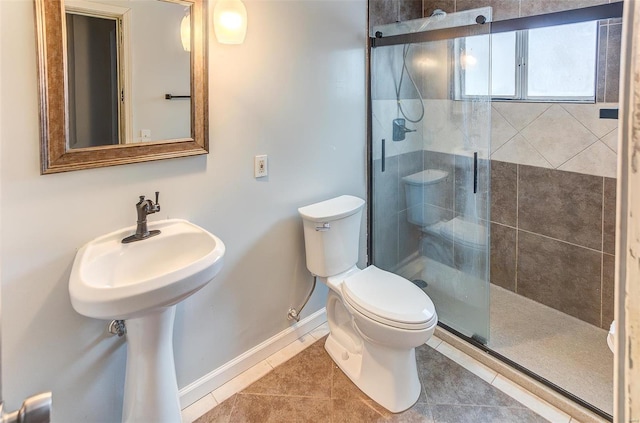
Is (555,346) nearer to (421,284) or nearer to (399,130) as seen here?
(421,284)

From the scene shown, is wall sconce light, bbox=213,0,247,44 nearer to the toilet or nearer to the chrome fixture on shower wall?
the toilet

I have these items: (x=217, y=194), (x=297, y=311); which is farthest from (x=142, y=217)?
(x=297, y=311)

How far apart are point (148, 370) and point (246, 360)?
2.26ft

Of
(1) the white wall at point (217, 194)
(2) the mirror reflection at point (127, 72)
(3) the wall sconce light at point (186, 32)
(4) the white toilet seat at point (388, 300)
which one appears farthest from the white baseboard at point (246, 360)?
(3) the wall sconce light at point (186, 32)

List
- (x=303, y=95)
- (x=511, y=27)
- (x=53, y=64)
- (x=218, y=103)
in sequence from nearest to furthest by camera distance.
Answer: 1. (x=53, y=64)
2. (x=218, y=103)
3. (x=511, y=27)
4. (x=303, y=95)

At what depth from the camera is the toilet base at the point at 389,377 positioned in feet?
5.89

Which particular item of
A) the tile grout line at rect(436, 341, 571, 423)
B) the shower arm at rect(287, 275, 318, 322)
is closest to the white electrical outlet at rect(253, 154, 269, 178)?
the shower arm at rect(287, 275, 318, 322)

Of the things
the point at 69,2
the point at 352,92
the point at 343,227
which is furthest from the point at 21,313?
the point at 352,92

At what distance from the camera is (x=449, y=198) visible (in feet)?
7.93

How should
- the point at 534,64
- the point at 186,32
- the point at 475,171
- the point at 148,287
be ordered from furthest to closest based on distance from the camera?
the point at 534,64
the point at 475,171
the point at 186,32
the point at 148,287

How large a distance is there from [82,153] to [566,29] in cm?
259

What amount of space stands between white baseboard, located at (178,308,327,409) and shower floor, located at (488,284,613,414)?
41.1 inches

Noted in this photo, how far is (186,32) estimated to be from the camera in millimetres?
1582

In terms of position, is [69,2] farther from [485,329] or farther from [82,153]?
[485,329]
